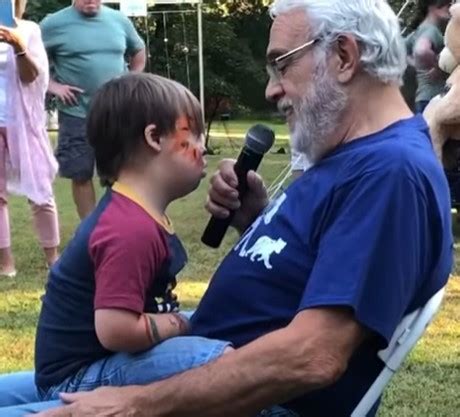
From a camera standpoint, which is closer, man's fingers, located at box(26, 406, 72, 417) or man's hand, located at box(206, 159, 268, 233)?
man's fingers, located at box(26, 406, 72, 417)

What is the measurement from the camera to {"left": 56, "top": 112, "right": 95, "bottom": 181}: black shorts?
745 cm

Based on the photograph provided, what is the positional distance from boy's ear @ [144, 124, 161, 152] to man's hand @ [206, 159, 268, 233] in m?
0.35

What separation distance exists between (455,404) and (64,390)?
2149mm

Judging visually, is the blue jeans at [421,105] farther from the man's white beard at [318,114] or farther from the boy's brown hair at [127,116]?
the man's white beard at [318,114]

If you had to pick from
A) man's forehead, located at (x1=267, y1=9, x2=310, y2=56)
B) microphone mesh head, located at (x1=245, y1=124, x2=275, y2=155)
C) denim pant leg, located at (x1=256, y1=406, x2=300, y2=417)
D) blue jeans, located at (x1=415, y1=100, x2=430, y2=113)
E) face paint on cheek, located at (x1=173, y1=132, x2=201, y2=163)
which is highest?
man's forehead, located at (x1=267, y1=9, x2=310, y2=56)

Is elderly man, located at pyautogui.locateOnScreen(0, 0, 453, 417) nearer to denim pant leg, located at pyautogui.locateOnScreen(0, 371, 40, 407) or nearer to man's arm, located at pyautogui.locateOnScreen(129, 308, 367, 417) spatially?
man's arm, located at pyautogui.locateOnScreen(129, 308, 367, 417)

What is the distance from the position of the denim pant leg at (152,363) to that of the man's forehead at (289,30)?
0.60 metres

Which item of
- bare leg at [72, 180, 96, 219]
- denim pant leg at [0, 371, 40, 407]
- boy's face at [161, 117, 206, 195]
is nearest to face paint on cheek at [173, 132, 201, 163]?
boy's face at [161, 117, 206, 195]

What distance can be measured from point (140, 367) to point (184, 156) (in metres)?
0.49

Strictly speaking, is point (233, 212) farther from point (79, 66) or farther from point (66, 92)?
point (79, 66)

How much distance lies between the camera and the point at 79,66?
744 centimetres

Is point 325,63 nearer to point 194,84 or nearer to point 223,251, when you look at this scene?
point 223,251

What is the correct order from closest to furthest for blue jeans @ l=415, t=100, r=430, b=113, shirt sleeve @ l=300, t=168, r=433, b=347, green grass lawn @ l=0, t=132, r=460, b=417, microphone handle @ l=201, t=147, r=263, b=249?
1. shirt sleeve @ l=300, t=168, r=433, b=347
2. microphone handle @ l=201, t=147, r=263, b=249
3. green grass lawn @ l=0, t=132, r=460, b=417
4. blue jeans @ l=415, t=100, r=430, b=113

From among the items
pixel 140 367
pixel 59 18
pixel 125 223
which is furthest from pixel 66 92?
pixel 140 367
